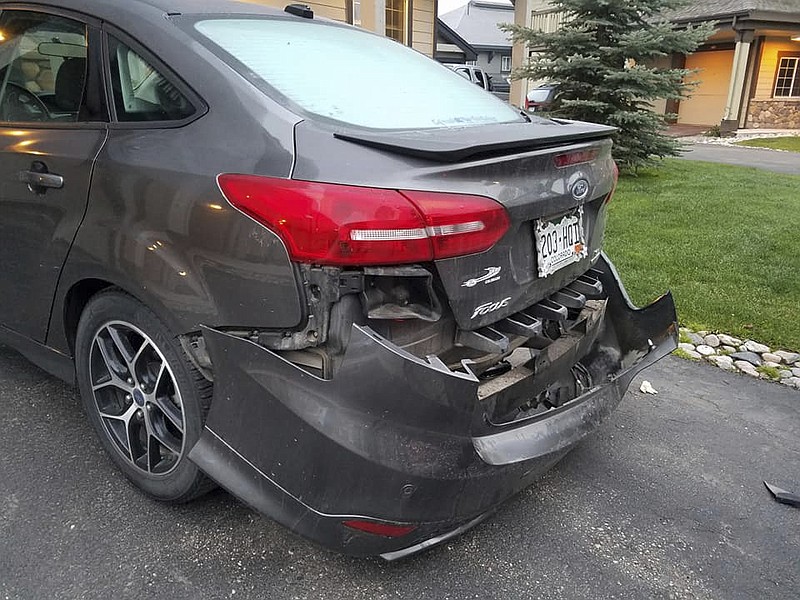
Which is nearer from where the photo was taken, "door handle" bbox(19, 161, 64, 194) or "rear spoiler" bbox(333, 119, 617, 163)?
"rear spoiler" bbox(333, 119, 617, 163)

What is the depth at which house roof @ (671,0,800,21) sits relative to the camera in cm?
2058

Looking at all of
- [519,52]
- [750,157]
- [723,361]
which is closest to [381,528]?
[723,361]

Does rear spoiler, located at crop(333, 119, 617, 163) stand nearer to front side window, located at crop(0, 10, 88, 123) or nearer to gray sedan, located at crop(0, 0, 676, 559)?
gray sedan, located at crop(0, 0, 676, 559)

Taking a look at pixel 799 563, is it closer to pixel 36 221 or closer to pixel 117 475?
pixel 117 475

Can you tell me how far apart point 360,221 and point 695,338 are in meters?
3.21

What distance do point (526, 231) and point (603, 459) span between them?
4.29ft

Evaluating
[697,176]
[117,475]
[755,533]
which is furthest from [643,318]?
[697,176]

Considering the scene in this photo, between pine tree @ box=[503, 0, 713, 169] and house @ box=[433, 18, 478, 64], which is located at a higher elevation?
house @ box=[433, 18, 478, 64]

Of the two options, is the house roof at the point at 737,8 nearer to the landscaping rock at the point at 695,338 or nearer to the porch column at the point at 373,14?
the porch column at the point at 373,14

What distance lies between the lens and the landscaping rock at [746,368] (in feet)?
12.3

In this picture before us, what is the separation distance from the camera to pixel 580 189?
7.45ft

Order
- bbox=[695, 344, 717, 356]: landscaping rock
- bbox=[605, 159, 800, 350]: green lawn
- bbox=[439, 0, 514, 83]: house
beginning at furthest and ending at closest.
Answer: bbox=[439, 0, 514, 83]: house, bbox=[605, 159, 800, 350]: green lawn, bbox=[695, 344, 717, 356]: landscaping rock

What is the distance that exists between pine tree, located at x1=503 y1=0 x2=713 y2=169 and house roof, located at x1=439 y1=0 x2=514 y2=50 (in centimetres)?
4695

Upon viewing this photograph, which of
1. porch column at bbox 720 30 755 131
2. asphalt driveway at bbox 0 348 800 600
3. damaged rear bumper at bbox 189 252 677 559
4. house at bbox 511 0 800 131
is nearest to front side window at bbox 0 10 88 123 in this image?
damaged rear bumper at bbox 189 252 677 559
